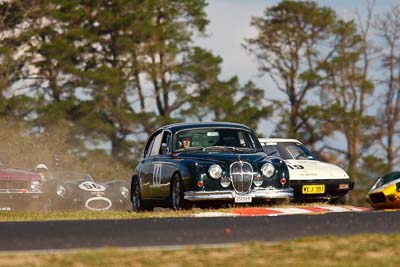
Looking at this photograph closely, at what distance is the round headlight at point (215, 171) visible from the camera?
20.1 m

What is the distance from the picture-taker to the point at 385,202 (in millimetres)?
23266

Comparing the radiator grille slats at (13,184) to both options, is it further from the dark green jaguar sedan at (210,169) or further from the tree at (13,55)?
the tree at (13,55)

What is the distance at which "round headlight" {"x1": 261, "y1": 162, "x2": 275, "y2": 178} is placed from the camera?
20.5 metres

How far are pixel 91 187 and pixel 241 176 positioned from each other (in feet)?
51.9

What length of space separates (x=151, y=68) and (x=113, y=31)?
2.66 meters

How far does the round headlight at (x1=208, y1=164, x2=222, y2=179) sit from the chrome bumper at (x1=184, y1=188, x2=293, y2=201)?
9.6 inches

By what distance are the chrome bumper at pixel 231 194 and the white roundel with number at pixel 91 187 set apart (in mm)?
15111

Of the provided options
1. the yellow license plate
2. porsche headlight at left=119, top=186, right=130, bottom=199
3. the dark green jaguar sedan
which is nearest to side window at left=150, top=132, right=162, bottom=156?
the dark green jaguar sedan

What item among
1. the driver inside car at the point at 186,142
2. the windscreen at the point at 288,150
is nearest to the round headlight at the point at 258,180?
the driver inside car at the point at 186,142

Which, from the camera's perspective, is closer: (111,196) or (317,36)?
(111,196)

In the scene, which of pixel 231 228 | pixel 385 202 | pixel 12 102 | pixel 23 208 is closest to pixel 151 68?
pixel 12 102

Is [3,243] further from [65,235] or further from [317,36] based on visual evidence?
[317,36]

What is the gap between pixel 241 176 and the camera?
20.2 metres

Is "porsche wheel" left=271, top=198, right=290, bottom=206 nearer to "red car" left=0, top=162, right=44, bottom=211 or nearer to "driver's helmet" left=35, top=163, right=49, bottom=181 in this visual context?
"red car" left=0, top=162, right=44, bottom=211
